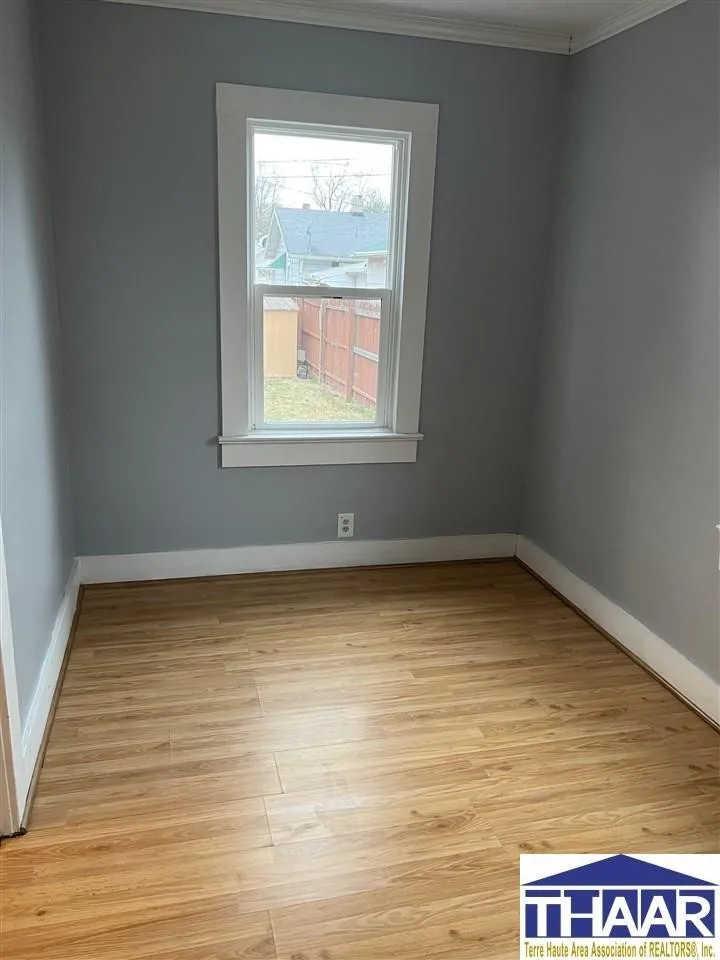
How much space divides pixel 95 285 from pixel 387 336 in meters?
1.29

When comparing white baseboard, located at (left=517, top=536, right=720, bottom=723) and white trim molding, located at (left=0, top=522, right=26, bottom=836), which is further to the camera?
white baseboard, located at (left=517, top=536, right=720, bottom=723)

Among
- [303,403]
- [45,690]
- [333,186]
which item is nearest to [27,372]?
[45,690]

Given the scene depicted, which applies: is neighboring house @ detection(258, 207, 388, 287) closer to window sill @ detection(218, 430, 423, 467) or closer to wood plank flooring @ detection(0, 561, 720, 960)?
window sill @ detection(218, 430, 423, 467)

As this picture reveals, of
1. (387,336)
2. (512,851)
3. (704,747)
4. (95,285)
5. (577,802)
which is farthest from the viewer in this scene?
(387,336)

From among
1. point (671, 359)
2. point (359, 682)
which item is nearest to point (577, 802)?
point (359, 682)

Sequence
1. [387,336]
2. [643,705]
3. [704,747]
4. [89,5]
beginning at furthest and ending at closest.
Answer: [387,336]
[89,5]
[643,705]
[704,747]

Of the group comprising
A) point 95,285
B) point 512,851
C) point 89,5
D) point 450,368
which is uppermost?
point 89,5

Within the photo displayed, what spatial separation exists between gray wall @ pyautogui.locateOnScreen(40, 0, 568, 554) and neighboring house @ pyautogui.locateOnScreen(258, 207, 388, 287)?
0.86 ft

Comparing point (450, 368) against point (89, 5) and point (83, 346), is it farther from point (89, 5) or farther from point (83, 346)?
point (89, 5)

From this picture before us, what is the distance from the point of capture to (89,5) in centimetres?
276

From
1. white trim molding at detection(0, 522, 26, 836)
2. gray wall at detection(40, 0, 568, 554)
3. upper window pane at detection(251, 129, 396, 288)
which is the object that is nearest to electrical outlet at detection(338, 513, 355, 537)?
gray wall at detection(40, 0, 568, 554)
